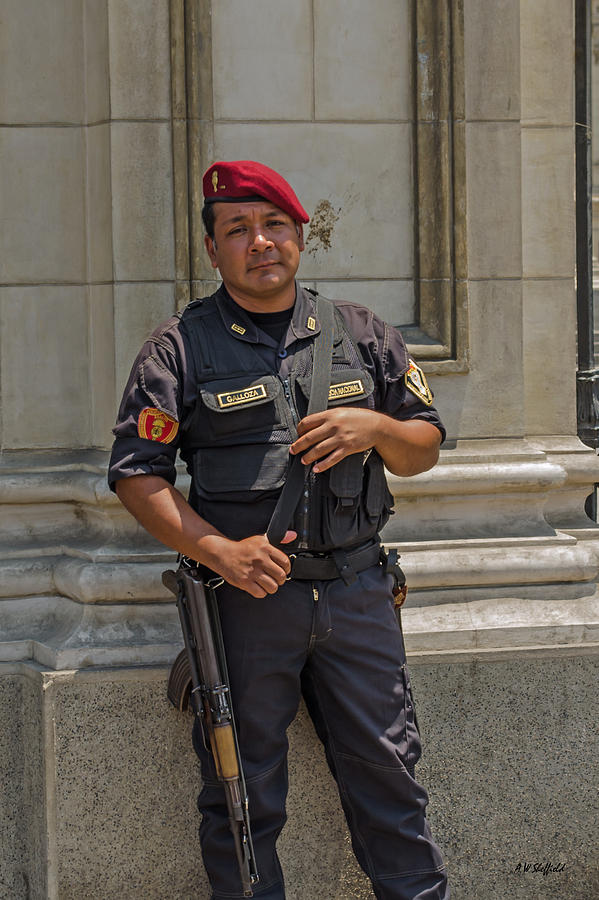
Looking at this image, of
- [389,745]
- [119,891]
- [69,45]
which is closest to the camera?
[389,745]

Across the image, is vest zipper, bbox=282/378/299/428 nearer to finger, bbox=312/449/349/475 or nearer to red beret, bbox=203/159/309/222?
finger, bbox=312/449/349/475

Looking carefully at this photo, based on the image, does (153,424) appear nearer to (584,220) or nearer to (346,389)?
(346,389)

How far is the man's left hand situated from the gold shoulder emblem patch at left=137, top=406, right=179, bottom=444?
1.15ft

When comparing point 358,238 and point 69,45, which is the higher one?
point 69,45

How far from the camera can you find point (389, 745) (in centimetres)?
346

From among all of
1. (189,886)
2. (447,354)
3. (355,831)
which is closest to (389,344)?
(447,354)

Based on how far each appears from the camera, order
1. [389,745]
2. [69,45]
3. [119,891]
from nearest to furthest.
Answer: [389,745] < [119,891] < [69,45]

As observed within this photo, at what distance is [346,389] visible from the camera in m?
3.43

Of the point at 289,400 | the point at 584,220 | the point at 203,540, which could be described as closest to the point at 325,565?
the point at 203,540

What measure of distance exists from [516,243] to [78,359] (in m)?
1.60

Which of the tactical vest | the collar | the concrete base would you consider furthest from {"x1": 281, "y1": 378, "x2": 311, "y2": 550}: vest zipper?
the concrete base

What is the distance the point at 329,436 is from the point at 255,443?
24cm

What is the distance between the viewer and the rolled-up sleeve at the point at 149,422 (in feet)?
10.9

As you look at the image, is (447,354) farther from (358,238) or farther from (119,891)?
(119,891)
